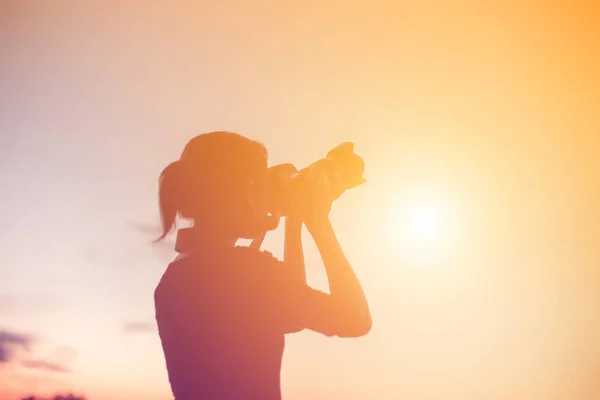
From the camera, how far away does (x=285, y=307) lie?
1.89 ft

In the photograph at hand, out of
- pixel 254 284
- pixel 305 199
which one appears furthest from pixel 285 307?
pixel 305 199

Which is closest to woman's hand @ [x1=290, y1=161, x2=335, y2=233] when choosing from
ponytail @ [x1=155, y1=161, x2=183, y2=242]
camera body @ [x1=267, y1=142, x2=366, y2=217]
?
camera body @ [x1=267, y1=142, x2=366, y2=217]

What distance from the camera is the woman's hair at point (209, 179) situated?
0.67 meters

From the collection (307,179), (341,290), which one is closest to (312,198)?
(307,179)

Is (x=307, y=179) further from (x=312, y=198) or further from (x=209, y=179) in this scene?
(x=209, y=179)

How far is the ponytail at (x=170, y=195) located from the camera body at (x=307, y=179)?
133mm

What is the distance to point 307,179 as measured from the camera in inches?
26.1

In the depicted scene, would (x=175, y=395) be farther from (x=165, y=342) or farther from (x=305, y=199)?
(x=305, y=199)

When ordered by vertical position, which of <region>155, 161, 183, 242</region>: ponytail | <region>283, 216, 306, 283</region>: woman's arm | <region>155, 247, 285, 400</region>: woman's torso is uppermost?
<region>155, 161, 183, 242</region>: ponytail

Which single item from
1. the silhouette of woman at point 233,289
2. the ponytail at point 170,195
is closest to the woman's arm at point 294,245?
the silhouette of woman at point 233,289

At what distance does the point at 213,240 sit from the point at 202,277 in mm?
59

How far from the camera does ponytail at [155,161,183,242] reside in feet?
2.26

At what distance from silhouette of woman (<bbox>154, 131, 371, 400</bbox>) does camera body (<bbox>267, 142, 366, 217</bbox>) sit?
0.05 ft

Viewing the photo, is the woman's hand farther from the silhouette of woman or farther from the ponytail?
the ponytail
